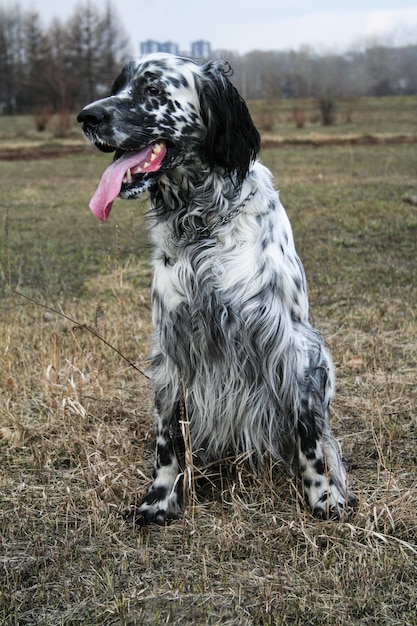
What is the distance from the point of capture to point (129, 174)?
2.63 m

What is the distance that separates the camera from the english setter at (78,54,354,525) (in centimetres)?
268

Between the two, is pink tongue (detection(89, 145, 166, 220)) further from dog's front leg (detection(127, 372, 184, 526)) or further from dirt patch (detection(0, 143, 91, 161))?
dirt patch (detection(0, 143, 91, 161))

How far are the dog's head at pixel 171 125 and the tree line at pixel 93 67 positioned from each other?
36.6 meters

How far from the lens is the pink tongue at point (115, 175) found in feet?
8.52

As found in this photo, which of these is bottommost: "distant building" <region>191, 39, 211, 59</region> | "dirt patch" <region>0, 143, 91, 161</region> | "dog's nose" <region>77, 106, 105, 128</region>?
"dirt patch" <region>0, 143, 91, 161</region>

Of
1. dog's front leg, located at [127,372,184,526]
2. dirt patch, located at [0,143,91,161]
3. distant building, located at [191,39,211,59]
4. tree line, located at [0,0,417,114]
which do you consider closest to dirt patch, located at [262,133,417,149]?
distant building, located at [191,39,211,59]

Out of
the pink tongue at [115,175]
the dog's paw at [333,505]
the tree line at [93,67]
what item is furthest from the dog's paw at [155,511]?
the tree line at [93,67]

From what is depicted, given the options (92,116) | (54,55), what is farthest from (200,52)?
(54,55)

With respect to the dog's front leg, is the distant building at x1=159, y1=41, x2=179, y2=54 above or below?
above

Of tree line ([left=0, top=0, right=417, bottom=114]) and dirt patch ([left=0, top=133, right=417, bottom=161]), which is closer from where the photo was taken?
dirt patch ([left=0, top=133, right=417, bottom=161])

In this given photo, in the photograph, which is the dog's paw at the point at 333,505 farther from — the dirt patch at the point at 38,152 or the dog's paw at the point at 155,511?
the dirt patch at the point at 38,152

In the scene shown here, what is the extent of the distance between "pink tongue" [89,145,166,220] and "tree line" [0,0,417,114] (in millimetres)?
36669

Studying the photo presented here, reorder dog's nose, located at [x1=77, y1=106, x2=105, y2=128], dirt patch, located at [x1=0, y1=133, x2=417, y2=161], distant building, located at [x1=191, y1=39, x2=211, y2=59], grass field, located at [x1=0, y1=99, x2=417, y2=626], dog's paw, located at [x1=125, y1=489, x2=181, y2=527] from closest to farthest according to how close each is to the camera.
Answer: grass field, located at [x1=0, y1=99, x2=417, y2=626]
dog's nose, located at [x1=77, y1=106, x2=105, y2=128]
dog's paw, located at [x1=125, y1=489, x2=181, y2=527]
distant building, located at [x1=191, y1=39, x2=211, y2=59]
dirt patch, located at [x1=0, y1=133, x2=417, y2=161]

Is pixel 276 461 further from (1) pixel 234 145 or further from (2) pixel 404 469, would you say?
(1) pixel 234 145
